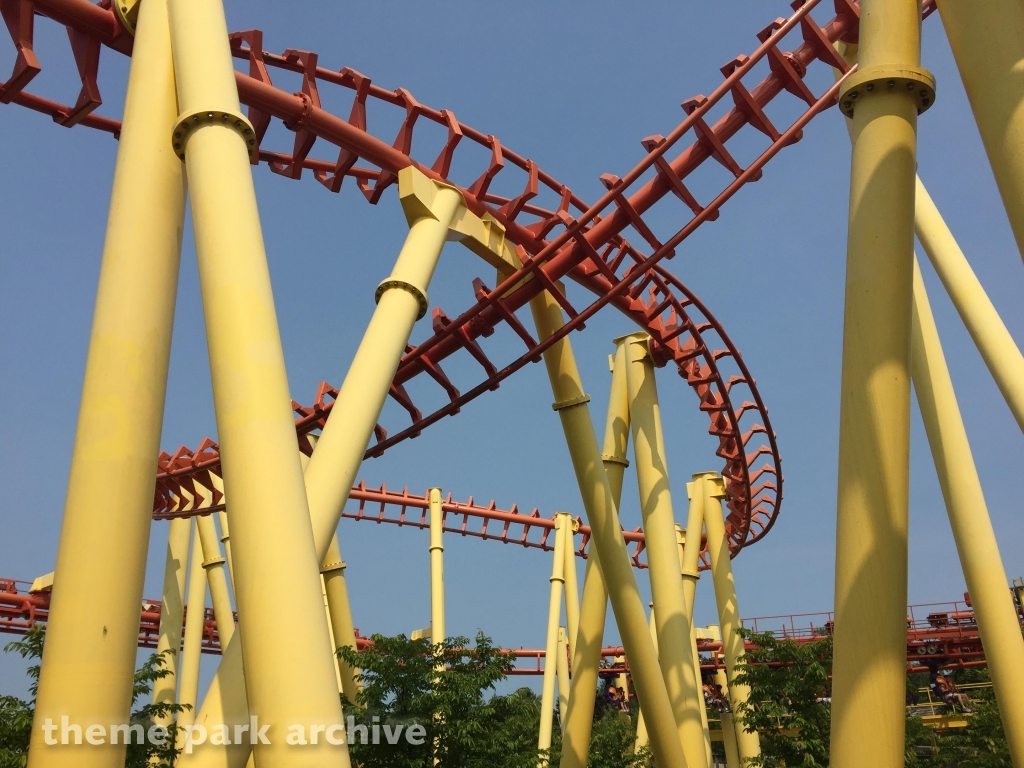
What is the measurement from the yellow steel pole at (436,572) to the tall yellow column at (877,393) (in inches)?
408

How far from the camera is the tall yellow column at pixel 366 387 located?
4949mm

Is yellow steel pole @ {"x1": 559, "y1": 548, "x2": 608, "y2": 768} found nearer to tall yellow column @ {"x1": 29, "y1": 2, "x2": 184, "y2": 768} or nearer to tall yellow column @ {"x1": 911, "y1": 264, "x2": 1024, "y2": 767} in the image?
tall yellow column @ {"x1": 911, "y1": 264, "x2": 1024, "y2": 767}

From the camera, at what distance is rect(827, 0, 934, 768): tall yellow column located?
3896 millimetres

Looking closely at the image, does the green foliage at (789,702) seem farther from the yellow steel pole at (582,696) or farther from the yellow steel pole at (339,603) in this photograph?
the yellow steel pole at (339,603)

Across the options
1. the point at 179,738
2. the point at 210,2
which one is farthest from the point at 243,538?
the point at 179,738

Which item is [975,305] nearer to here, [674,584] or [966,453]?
[966,453]

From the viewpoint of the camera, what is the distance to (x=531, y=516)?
23.6 metres

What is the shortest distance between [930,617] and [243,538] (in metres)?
20.9

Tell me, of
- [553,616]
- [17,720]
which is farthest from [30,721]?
[553,616]

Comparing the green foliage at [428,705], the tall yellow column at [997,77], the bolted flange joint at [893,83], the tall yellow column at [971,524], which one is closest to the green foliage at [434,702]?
the green foliage at [428,705]

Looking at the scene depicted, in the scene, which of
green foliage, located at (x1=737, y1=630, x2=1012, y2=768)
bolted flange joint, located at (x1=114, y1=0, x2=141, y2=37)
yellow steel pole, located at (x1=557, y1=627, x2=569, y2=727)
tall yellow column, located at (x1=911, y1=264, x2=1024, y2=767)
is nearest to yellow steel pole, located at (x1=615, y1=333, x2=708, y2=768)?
green foliage, located at (x1=737, y1=630, x2=1012, y2=768)

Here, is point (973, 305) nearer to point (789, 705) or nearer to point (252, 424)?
point (252, 424)

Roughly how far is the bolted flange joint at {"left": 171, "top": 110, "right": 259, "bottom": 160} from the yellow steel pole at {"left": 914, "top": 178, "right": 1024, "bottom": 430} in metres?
4.56

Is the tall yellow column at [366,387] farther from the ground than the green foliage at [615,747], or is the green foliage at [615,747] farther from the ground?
the tall yellow column at [366,387]
